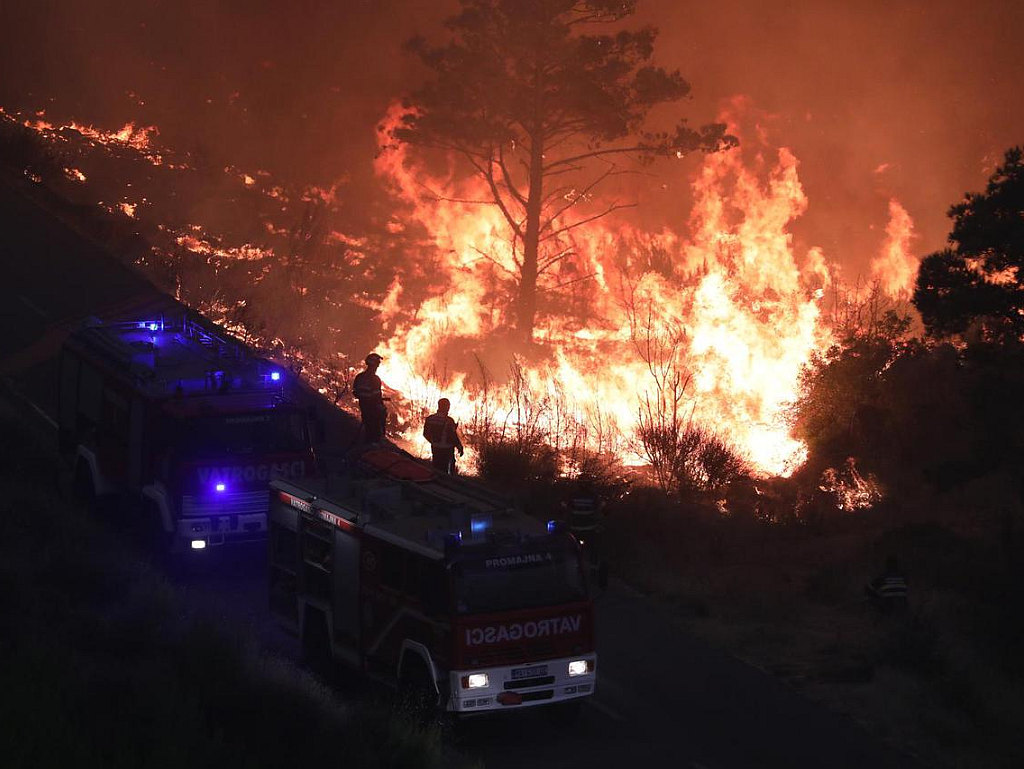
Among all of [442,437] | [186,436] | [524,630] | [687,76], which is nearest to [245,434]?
[186,436]

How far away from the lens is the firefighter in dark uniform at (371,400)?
2062 centimetres

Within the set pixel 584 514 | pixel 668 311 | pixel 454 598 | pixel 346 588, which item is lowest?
pixel 454 598

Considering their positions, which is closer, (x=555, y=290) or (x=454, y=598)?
(x=454, y=598)

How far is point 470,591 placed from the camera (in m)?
12.0

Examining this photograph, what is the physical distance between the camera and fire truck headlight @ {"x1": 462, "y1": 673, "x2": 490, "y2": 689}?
1185cm

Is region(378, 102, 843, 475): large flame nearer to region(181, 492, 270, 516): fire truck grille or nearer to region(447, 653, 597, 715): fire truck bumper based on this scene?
region(181, 492, 270, 516): fire truck grille

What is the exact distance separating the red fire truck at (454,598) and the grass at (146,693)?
0.76 meters

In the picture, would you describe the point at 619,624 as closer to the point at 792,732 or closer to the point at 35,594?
the point at 792,732

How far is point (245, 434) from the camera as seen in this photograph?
17.1 metres

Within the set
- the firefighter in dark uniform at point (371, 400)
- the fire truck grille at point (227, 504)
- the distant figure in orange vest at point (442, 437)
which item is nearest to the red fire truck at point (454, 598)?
the fire truck grille at point (227, 504)

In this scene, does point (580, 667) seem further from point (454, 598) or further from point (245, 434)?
point (245, 434)

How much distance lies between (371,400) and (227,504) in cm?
437

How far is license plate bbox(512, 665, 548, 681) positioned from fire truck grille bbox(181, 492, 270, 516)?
5.58m

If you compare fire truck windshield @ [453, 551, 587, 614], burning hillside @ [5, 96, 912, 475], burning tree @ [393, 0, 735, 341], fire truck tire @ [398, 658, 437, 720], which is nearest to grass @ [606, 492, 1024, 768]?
fire truck windshield @ [453, 551, 587, 614]
